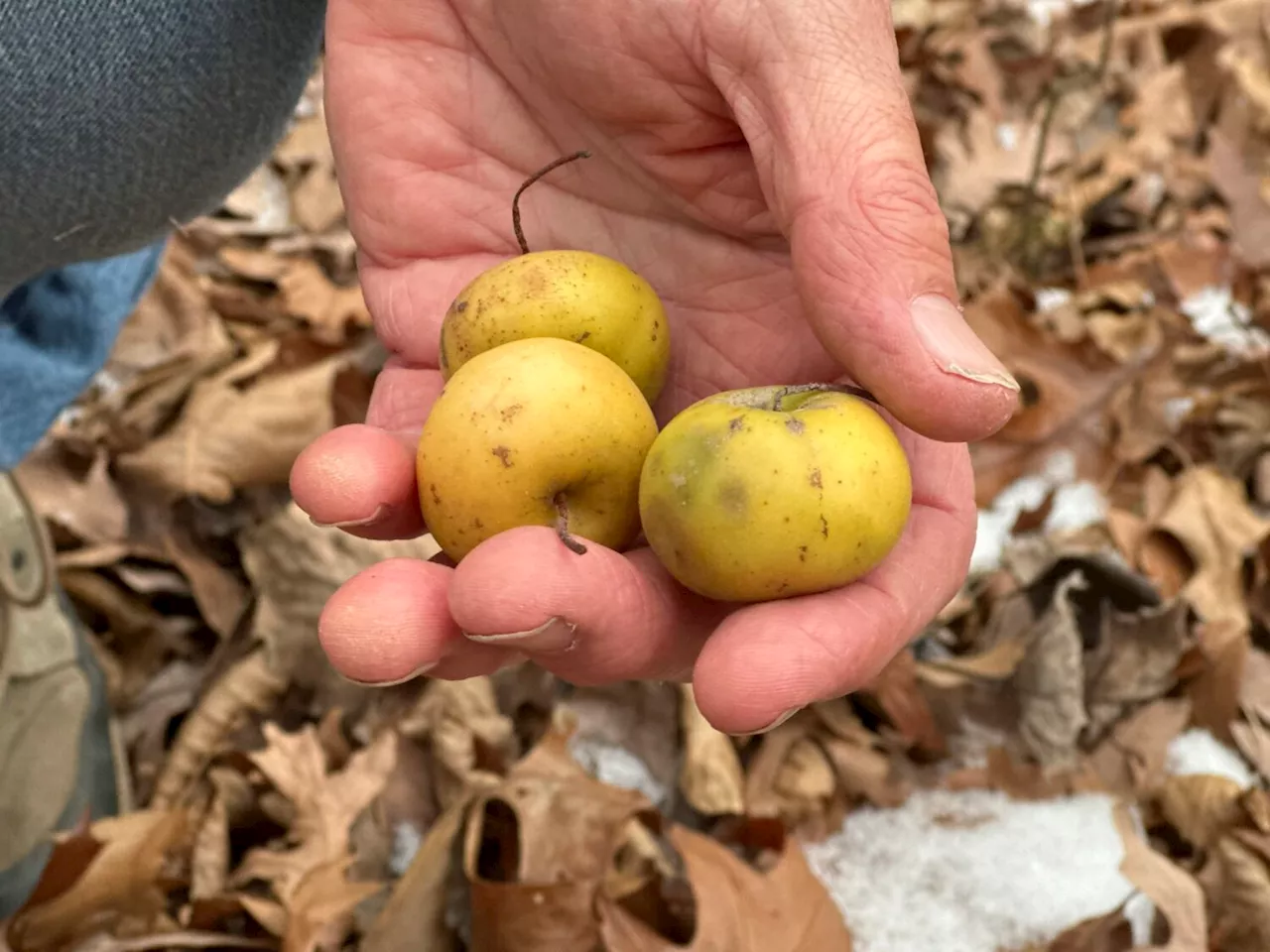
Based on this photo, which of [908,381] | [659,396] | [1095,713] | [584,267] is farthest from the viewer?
[1095,713]

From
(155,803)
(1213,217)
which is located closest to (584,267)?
(155,803)

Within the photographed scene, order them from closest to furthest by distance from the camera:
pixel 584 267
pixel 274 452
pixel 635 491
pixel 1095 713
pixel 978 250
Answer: pixel 635 491, pixel 584 267, pixel 1095 713, pixel 274 452, pixel 978 250

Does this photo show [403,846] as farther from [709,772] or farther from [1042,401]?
[1042,401]

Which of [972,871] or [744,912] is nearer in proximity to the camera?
[744,912]

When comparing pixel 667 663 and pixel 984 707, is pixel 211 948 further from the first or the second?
pixel 984 707

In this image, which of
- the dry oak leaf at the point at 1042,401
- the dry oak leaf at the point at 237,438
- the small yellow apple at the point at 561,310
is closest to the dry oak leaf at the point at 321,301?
the dry oak leaf at the point at 237,438

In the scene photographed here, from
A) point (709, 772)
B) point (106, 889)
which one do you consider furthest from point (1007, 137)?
point (106, 889)
